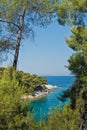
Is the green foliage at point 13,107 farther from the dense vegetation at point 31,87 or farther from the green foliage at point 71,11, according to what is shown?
the green foliage at point 71,11

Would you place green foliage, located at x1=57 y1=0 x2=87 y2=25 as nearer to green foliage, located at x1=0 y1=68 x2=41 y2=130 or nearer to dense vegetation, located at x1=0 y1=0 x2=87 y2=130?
dense vegetation, located at x1=0 y1=0 x2=87 y2=130

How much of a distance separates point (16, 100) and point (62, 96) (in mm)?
10226

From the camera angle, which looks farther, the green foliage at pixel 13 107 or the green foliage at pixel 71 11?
the green foliage at pixel 71 11

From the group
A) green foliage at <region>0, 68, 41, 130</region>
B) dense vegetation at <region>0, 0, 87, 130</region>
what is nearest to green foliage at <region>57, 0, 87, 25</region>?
dense vegetation at <region>0, 0, 87, 130</region>

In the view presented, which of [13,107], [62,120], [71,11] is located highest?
[71,11]

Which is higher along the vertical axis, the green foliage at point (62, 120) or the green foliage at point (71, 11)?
the green foliage at point (71, 11)

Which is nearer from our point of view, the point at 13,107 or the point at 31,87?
the point at 13,107

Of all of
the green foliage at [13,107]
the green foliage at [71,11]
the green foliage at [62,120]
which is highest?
the green foliage at [71,11]

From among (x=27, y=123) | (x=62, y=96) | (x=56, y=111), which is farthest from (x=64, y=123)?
(x=62, y=96)

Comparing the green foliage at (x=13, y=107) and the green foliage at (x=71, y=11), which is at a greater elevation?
the green foliage at (x=71, y=11)

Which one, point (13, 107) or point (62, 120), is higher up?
point (13, 107)

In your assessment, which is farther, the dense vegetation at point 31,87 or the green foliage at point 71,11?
the green foliage at point 71,11

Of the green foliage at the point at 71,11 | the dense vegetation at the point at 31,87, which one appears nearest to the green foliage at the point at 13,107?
the dense vegetation at the point at 31,87

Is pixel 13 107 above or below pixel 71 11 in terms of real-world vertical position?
below
